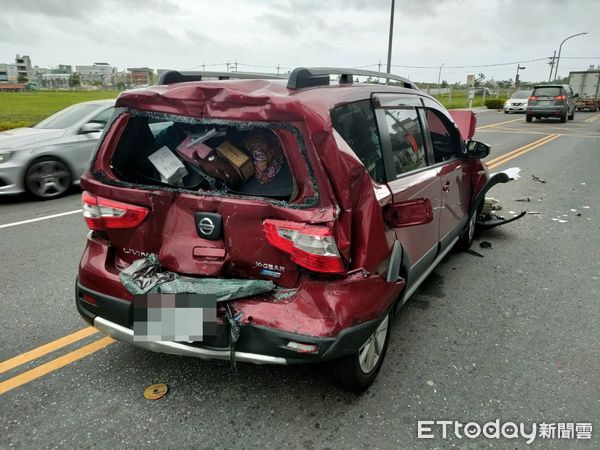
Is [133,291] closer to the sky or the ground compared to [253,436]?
closer to the sky

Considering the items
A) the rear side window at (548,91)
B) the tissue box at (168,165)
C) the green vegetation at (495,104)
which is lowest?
the green vegetation at (495,104)

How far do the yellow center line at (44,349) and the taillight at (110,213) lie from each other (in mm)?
987

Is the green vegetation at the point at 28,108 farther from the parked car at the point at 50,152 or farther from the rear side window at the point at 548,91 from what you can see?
the rear side window at the point at 548,91

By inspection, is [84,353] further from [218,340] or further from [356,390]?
[356,390]

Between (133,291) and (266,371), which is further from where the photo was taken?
(266,371)

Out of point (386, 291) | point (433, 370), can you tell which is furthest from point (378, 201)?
point (433, 370)

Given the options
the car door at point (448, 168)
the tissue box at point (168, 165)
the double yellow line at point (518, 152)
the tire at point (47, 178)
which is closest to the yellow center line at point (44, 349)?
the tissue box at point (168, 165)

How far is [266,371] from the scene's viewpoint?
282 cm

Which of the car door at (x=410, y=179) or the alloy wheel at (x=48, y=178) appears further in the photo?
the alloy wheel at (x=48, y=178)

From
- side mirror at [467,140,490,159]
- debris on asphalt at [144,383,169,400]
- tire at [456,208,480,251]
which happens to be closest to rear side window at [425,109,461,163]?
side mirror at [467,140,490,159]

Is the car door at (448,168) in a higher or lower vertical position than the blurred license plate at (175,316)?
higher

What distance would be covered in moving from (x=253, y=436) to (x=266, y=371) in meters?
0.54

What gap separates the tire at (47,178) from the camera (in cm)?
686

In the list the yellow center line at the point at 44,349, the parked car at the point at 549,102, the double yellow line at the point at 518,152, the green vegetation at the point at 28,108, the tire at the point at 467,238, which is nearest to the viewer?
the yellow center line at the point at 44,349
